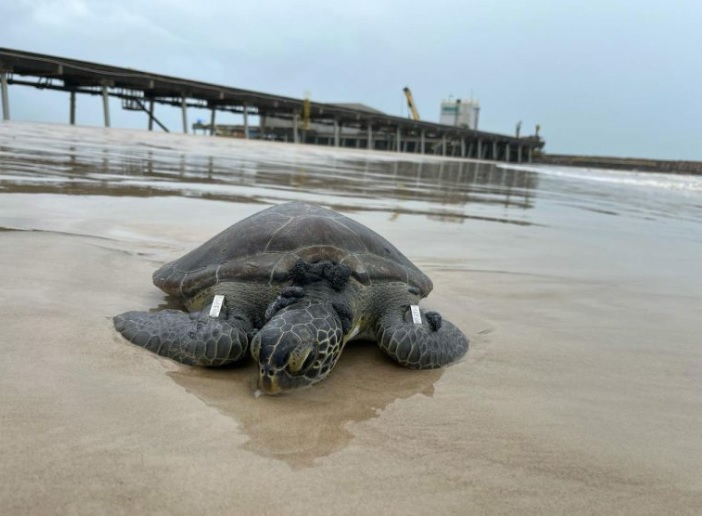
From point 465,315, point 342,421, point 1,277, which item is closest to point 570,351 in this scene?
point 465,315

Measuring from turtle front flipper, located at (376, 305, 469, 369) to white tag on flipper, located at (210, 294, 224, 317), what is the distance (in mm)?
906

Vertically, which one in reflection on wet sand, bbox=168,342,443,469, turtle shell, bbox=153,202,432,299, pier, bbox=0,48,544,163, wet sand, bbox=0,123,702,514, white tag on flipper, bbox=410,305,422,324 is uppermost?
pier, bbox=0,48,544,163

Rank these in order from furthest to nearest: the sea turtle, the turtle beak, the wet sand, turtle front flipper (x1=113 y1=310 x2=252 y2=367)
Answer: turtle front flipper (x1=113 y1=310 x2=252 y2=367), the sea turtle, the turtle beak, the wet sand

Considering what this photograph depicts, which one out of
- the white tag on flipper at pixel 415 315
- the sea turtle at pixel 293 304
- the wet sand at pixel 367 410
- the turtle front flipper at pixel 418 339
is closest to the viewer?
the wet sand at pixel 367 410

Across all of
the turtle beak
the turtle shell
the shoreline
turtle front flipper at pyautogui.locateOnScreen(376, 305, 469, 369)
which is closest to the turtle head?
the turtle beak

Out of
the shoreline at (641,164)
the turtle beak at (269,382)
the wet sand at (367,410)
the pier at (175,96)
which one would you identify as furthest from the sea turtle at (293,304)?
the shoreline at (641,164)

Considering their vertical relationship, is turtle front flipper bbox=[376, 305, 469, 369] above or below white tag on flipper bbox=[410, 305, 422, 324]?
below

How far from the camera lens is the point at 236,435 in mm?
1743

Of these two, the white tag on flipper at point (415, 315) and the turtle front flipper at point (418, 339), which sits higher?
the white tag on flipper at point (415, 315)

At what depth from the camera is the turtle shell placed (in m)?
2.88

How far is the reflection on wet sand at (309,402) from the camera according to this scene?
67.9 inches

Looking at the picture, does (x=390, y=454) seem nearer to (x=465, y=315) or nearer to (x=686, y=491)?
(x=686, y=491)

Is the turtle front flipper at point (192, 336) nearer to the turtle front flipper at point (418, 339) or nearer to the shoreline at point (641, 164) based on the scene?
the turtle front flipper at point (418, 339)

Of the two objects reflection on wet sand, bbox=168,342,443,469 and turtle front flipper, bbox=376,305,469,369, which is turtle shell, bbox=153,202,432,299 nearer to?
turtle front flipper, bbox=376,305,469,369
